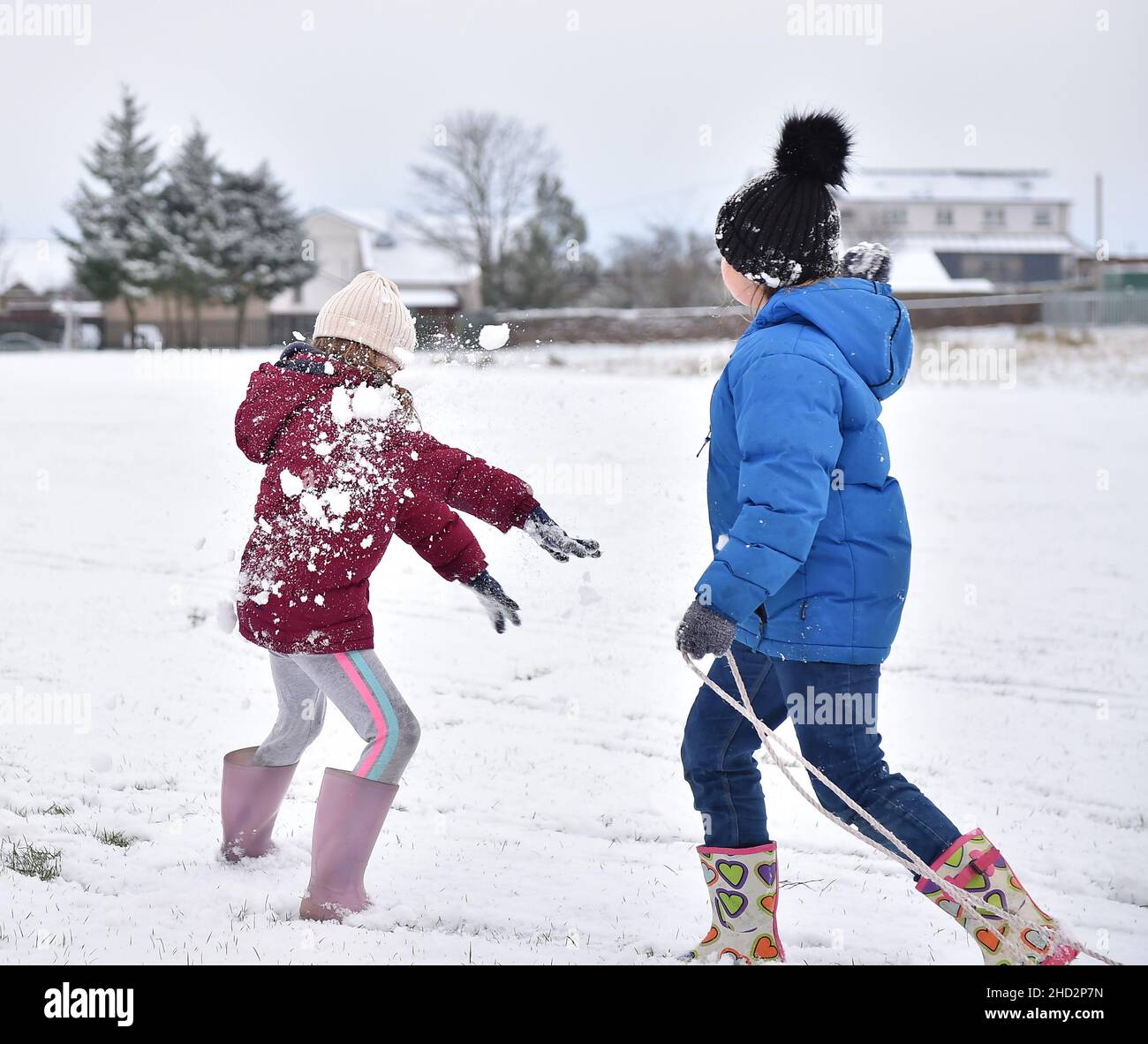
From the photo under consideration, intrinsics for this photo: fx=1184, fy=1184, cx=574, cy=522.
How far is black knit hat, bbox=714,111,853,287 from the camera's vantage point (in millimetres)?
2725

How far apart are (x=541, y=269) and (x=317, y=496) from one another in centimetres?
3586

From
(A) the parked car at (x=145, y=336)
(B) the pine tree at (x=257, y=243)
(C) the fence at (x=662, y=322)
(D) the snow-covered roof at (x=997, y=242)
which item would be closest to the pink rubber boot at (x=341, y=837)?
(C) the fence at (x=662, y=322)

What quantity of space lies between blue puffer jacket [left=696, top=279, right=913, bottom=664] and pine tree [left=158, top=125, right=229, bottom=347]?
37.3 m

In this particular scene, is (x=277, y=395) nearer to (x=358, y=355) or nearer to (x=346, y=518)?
(x=358, y=355)

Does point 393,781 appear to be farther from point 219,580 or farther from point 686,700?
point 219,580

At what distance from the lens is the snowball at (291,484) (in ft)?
9.53

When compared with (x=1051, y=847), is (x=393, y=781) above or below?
above

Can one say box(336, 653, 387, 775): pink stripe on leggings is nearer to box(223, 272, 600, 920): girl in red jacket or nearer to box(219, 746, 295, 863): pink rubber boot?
box(223, 272, 600, 920): girl in red jacket

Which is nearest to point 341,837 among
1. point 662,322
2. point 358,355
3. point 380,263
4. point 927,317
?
point 358,355

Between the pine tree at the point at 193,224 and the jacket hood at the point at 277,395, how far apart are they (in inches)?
1439
